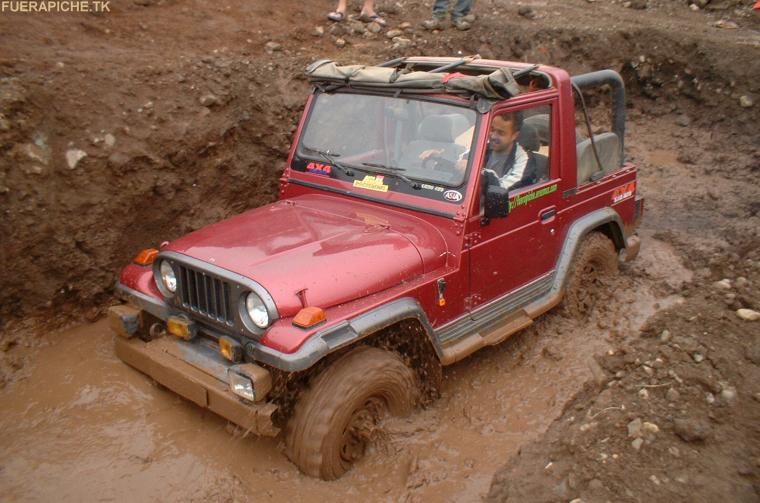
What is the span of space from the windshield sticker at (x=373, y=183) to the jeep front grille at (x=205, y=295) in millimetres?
1231

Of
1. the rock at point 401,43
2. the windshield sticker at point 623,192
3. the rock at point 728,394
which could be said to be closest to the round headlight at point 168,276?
the rock at point 728,394

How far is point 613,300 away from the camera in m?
5.45

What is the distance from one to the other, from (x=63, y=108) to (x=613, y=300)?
15.2 ft

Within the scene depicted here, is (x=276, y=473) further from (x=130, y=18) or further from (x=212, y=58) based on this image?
(x=130, y=18)

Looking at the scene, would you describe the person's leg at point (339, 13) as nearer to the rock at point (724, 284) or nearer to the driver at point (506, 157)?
the driver at point (506, 157)

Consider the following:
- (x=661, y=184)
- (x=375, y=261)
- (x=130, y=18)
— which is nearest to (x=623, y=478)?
(x=375, y=261)

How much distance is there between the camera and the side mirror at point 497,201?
379cm

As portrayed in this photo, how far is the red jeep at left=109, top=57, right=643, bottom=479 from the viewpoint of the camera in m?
3.32

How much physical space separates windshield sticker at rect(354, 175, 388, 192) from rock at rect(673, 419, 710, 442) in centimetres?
213

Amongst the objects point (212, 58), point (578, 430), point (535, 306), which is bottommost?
point (578, 430)

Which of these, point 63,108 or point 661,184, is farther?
point 661,184

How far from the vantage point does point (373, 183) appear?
4.19 metres

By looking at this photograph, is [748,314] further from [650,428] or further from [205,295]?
[205,295]

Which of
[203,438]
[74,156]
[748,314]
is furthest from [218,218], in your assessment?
[748,314]
